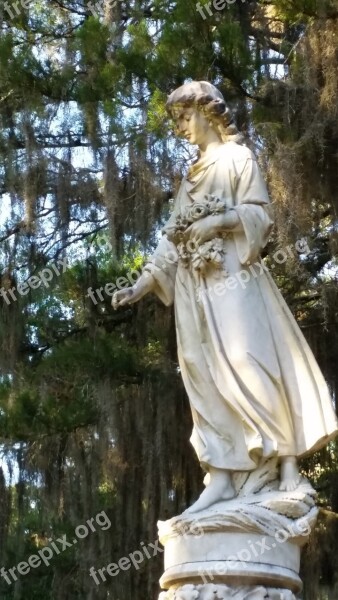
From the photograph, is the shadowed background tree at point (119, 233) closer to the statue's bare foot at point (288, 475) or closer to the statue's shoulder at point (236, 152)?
the statue's shoulder at point (236, 152)

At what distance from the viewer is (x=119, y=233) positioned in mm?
8453

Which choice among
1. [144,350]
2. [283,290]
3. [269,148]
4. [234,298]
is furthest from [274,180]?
[234,298]

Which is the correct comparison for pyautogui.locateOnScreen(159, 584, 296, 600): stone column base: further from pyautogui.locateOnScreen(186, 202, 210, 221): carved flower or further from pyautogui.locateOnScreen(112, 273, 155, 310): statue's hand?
pyautogui.locateOnScreen(186, 202, 210, 221): carved flower

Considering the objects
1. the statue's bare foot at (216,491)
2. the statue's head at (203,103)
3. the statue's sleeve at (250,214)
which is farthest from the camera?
the statue's head at (203,103)

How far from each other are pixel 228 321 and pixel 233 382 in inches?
11.1

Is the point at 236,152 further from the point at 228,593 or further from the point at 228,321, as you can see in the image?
the point at 228,593

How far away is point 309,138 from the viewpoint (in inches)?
301

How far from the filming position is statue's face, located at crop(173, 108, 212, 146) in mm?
5656

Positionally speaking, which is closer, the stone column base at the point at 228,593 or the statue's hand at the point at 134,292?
the stone column base at the point at 228,593

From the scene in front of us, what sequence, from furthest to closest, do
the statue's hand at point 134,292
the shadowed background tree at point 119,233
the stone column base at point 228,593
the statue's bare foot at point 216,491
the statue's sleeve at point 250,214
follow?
the shadowed background tree at point 119,233 < the statue's hand at point 134,292 < the statue's sleeve at point 250,214 < the statue's bare foot at point 216,491 < the stone column base at point 228,593

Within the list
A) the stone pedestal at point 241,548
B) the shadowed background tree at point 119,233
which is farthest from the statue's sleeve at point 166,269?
the shadowed background tree at point 119,233

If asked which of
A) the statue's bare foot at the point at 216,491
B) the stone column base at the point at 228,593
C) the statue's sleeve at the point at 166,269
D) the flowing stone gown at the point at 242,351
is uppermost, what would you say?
the statue's sleeve at the point at 166,269

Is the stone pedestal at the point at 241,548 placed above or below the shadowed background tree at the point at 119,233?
below

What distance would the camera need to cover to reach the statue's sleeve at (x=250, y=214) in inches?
209
